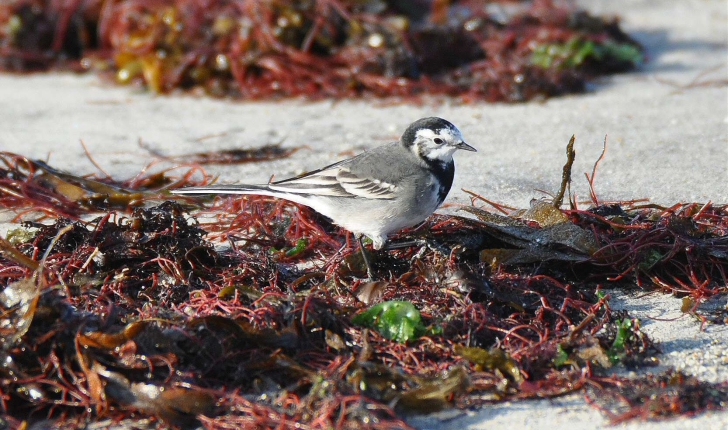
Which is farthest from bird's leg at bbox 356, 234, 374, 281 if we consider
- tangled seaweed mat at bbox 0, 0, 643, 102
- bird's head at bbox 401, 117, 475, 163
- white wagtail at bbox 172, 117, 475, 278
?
tangled seaweed mat at bbox 0, 0, 643, 102

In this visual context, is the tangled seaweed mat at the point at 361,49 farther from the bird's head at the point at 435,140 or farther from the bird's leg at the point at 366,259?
the bird's leg at the point at 366,259

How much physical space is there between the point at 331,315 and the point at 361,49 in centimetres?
545

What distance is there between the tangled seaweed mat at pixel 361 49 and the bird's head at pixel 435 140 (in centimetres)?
321

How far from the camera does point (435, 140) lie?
5.71 metres

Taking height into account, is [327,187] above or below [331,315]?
above

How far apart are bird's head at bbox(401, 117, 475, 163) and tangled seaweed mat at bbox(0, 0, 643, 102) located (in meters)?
3.21

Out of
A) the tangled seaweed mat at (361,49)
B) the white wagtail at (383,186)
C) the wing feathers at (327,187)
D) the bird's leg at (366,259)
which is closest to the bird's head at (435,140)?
the white wagtail at (383,186)

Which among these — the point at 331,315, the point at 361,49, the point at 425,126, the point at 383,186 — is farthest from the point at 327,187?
the point at 361,49

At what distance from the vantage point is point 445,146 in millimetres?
5711

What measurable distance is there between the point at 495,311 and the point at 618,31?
21.0 ft

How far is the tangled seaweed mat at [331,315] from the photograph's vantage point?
13.2 feet

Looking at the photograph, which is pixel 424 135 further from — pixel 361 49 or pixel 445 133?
pixel 361 49

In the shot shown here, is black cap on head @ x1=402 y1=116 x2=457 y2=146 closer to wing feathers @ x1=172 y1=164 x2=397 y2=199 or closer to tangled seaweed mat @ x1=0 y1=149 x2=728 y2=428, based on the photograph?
wing feathers @ x1=172 y1=164 x2=397 y2=199

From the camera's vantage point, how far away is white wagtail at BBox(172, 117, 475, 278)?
5426 mm
